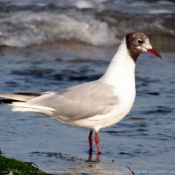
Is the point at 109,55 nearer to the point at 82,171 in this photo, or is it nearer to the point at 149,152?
the point at 149,152

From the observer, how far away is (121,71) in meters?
6.11

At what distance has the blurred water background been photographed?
5598 millimetres

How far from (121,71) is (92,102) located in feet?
1.45

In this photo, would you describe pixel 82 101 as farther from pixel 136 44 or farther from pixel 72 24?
pixel 72 24

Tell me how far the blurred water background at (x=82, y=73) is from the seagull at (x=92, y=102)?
259 millimetres

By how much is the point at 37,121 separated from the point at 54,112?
35.5 inches

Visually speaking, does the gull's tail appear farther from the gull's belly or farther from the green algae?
the green algae

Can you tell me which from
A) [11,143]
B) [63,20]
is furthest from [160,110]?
[63,20]

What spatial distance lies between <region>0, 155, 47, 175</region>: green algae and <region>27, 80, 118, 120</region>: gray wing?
4.60ft

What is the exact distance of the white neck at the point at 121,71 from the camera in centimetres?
605

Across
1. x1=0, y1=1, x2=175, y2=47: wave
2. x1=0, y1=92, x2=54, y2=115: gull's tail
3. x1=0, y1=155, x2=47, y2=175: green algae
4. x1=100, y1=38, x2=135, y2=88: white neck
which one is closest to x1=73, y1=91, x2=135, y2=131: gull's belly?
x1=100, y1=38, x2=135, y2=88: white neck

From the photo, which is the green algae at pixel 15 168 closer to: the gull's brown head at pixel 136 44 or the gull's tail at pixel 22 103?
the gull's tail at pixel 22 103

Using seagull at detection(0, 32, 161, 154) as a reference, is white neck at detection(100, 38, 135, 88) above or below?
above

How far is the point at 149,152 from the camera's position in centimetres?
579
